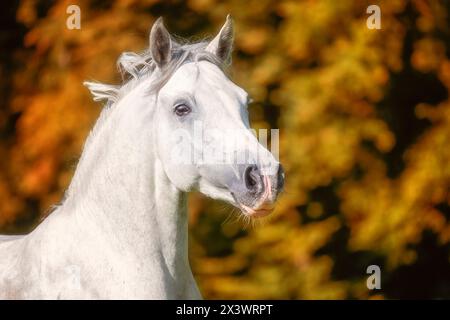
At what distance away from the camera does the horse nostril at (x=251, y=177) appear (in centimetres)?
283

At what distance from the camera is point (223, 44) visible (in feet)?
10.5

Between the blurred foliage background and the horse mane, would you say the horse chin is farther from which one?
the blurred foliage background

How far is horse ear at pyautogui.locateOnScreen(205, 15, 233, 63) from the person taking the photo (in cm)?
317

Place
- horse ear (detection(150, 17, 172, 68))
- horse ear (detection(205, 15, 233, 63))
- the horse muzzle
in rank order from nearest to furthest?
the horse muzzle < horse ear (detection(150, 17, 172, 68)) < horse ear (detection(205, 15, 233, 63))

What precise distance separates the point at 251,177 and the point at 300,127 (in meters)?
2.75

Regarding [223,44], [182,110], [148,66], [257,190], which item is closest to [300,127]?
[223,44]

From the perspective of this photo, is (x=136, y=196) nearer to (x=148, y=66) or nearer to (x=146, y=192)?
(x=146, y=192)

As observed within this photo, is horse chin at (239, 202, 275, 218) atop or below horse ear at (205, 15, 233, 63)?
below

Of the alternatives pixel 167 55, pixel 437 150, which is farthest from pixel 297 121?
pixel 167 55

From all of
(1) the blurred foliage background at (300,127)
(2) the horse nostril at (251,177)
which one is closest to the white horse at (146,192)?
(2) the horse nostril at (251,177)

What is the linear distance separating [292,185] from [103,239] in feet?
9.09

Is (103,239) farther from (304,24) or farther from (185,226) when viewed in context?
(304,24)

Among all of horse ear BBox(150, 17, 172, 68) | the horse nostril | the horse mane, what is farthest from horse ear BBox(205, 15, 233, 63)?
the horse nostril

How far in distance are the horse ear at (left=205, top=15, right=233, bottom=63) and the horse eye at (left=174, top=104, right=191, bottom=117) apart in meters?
0.27
